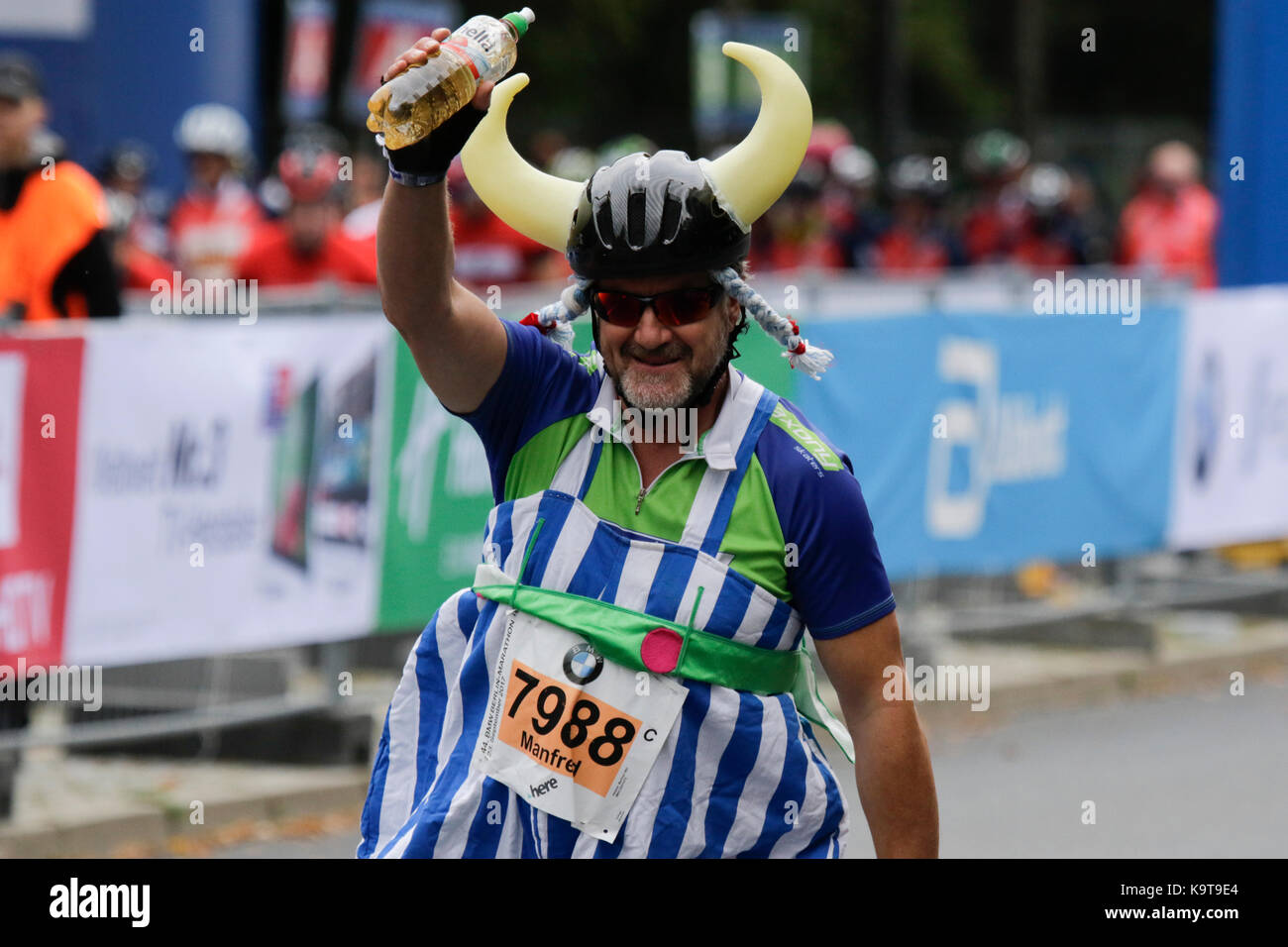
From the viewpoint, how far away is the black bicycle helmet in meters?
3.62

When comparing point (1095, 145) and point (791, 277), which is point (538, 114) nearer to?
point (1095, 145)

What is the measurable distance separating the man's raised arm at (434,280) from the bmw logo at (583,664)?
467 millimetres

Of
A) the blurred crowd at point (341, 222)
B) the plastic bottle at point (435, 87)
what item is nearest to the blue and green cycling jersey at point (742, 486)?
the plastic bottle at point (435, 87)

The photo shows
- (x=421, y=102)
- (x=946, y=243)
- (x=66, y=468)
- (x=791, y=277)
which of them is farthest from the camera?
(x=946, y=243)

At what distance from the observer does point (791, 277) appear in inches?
391

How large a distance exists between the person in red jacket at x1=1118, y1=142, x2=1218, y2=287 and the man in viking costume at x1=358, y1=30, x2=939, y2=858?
1257cm

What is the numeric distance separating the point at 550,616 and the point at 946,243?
14.0 metres

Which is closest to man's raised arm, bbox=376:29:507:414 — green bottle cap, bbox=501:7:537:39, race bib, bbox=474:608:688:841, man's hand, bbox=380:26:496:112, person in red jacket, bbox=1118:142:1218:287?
man's hand, bbox=380:26:496:112

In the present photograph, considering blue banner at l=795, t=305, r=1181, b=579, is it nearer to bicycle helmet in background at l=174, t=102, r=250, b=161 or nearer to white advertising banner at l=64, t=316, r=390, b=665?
white advertising banner at l=64, t=316, r=390, b=665

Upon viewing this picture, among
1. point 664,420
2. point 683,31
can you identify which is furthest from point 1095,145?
point 664,420

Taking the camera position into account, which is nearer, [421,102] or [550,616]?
[421,102]

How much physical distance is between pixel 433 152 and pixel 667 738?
1036 mm

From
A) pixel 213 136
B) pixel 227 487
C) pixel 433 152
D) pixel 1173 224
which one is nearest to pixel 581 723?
pixel 433 152

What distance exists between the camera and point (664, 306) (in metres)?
3.67
